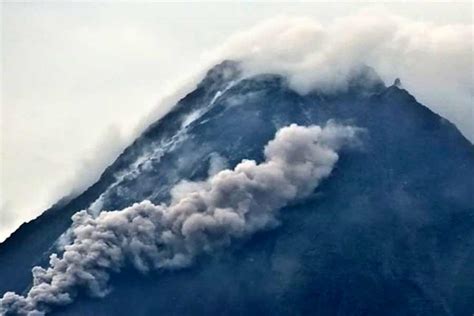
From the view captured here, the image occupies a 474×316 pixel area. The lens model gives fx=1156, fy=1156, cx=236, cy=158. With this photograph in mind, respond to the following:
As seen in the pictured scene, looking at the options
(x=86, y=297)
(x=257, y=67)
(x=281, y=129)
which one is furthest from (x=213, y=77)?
(x=86, y=297)

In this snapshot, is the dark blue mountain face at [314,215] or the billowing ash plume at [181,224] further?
the billowing ash plume at [181,224]

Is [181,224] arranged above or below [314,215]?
above

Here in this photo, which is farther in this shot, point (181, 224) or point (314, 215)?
point (314, 215)

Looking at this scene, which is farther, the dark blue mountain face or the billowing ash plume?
the billowing ash plume
